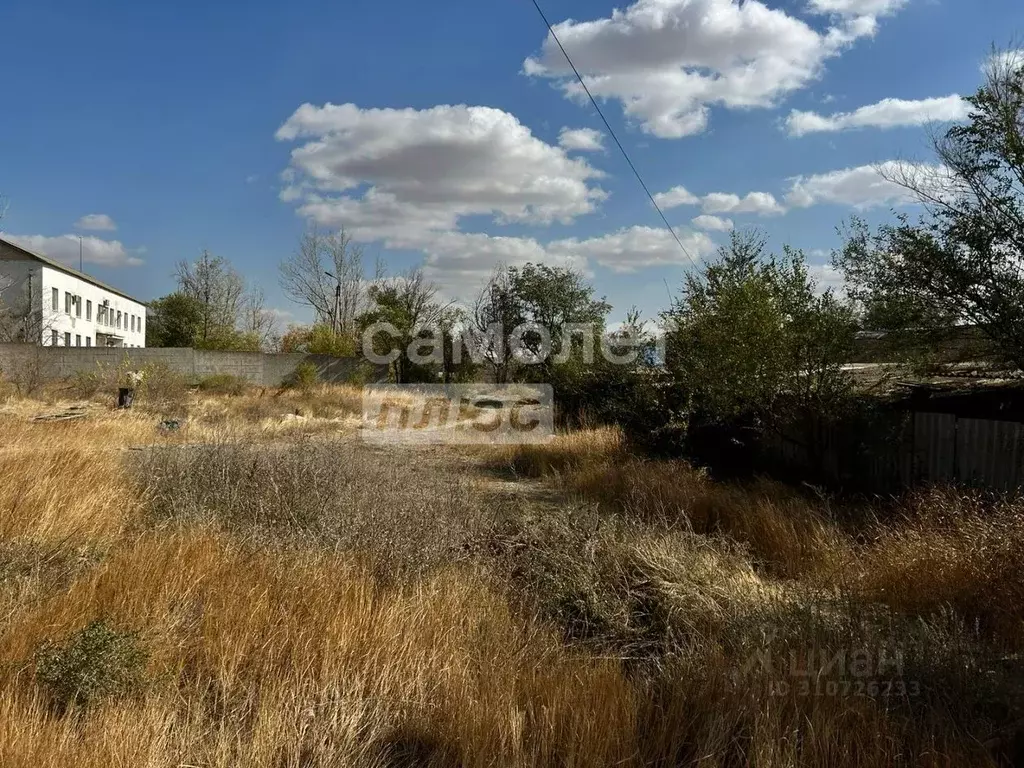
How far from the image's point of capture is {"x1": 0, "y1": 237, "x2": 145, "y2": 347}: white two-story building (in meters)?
33.5

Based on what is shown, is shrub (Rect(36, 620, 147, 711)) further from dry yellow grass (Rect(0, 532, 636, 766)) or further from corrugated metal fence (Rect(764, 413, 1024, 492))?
corrugated metal fence (Rect(764, 413, 1024, 492))

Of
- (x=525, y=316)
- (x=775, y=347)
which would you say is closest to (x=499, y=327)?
(x=525, y=316)

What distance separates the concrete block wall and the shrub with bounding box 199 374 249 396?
132 cm

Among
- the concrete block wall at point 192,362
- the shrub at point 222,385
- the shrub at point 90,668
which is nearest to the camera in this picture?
the shrub at point 90,668

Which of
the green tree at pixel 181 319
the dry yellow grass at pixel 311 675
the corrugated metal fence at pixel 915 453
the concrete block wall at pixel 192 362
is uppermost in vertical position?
the green tree at pixel 181 319

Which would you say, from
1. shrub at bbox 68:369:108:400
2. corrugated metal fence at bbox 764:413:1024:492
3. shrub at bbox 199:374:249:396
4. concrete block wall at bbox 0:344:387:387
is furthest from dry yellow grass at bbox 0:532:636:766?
concrete block wall at bbox 0:344:387:387

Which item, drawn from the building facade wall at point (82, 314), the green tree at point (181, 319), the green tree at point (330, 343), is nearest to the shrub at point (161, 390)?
the green tree at point (330, 343)

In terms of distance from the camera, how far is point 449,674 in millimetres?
2803

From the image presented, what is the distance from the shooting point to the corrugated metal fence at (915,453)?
620 cm

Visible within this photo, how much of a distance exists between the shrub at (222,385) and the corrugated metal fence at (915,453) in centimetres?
Answer: 1789

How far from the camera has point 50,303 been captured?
36562 millimetres

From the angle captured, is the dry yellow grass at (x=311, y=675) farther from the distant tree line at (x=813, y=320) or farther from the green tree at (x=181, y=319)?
the green tree at (x=181, y=319)

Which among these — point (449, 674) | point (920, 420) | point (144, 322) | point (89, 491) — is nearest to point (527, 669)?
point (449, 674)

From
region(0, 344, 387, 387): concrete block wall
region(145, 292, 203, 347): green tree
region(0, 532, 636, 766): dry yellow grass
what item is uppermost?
region(145, 292, 203, 347): green tree
